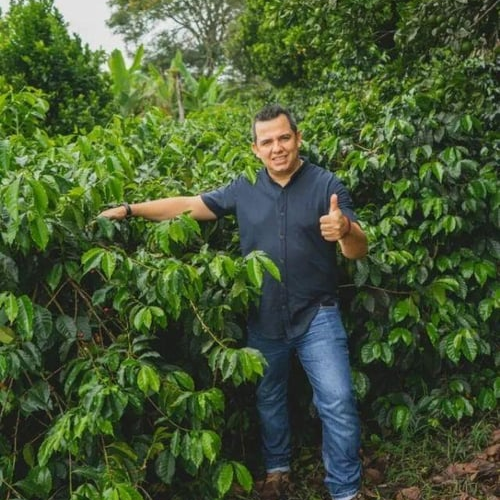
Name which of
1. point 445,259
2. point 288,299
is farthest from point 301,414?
point 445,259

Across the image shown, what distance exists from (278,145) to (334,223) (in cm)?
56

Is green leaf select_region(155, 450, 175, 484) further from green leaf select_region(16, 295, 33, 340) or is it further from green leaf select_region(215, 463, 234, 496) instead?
green leaf select_region(16, 295, 33, 340)

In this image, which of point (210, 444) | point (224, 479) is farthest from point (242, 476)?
point (210, 444)

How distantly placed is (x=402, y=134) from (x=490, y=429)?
5.31 feet

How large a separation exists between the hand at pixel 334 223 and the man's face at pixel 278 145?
1.48 feet

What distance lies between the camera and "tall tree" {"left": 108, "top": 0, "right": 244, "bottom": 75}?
26719 millimetres

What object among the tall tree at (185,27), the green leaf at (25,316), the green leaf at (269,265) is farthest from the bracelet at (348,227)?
the tall tree at (185,27)

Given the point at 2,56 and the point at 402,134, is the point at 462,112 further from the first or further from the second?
the point at 2,56

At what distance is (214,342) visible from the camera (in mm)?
2783

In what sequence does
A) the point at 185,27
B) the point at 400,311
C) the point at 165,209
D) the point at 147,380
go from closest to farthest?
the point at 147,380, the point at 165,209, the point at 400,311, the point at 185,27

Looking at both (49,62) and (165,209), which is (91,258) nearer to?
(165,209)

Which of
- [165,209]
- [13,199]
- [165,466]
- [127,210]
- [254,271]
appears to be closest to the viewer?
[13,199]

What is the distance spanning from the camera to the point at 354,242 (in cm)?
278

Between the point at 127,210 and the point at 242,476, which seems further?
the point at 127,210
